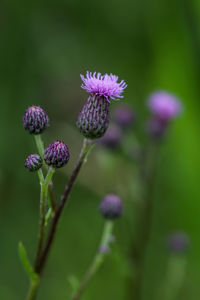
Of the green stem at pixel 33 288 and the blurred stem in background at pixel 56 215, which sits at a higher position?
the blurred stem in background at pixel 56 215

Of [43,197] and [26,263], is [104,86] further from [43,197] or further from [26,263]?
[26,263]

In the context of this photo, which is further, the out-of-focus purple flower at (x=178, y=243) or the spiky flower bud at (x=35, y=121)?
the out-of-focus purple flower at (x=178, y=243)

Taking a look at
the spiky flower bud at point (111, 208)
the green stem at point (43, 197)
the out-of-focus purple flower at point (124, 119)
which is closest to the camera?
the green stem at point (43, 197)

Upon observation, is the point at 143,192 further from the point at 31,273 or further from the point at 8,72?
the point at 8,72

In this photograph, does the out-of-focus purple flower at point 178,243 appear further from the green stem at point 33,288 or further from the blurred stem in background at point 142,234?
the green stem at point 33,288

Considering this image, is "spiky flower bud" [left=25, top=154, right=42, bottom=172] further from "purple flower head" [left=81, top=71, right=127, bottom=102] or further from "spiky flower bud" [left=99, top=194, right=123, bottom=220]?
"spiky flower bud" [left=99, top=194, right=123, bottom=220]

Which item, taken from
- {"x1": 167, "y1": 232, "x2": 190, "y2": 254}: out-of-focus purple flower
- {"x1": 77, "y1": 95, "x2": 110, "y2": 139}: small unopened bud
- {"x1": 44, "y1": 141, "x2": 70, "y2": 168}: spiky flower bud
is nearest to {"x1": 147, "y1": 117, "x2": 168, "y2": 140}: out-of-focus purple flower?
{"x1": 167, "y1": 232, "x2": 190, "y2": 254}: out-of-focus purple flower

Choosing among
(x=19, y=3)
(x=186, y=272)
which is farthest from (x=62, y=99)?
(x=186, y=272)

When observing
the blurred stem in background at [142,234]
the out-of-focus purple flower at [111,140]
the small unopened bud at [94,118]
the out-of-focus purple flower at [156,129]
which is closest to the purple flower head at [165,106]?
the out-of-focus purple flower at [156,129]
